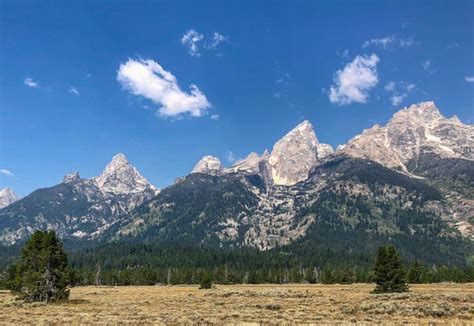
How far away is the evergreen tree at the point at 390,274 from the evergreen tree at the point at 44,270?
5566cm

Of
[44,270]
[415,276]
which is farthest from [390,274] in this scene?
[415,276]

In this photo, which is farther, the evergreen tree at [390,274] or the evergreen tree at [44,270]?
the evergreen tree at [390,274]

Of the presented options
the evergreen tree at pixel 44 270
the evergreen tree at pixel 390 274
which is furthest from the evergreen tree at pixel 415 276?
the evergreen tree at pixel 44 270

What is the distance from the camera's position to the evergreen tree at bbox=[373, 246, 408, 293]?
74.4 meters

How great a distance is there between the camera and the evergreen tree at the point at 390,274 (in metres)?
74.4

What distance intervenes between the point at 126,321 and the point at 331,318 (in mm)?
18842

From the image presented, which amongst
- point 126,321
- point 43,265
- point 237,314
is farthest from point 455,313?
point 43,265

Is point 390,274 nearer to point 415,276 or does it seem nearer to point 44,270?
point 44,270

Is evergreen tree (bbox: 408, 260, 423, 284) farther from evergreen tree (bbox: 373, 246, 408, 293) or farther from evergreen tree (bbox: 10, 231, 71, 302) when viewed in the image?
evergreen tree (bbox: 10, 231, 71, 302)

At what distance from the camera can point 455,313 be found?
37.9 m

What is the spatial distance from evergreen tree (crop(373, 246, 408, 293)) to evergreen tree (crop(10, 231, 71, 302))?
55.7 metres

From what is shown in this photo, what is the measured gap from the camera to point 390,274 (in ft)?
247

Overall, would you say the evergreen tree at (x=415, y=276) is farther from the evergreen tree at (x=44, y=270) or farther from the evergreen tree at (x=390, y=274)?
the evergreen tree at (x=44, y=270)

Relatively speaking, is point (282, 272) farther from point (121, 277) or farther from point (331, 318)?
point (331, 318)
